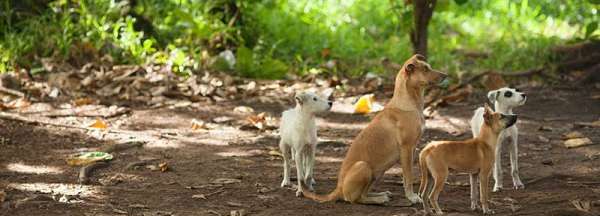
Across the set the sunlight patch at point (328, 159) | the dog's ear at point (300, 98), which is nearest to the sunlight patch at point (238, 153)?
the sunlight patch at point (328, 159)

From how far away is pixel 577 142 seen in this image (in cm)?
911

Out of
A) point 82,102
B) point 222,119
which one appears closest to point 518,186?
point 222,119

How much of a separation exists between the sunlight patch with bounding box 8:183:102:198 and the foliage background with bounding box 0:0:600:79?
4.69 metres

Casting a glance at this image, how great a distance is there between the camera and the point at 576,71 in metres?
12.7

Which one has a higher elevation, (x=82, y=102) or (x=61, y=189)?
(x=82, y=102)

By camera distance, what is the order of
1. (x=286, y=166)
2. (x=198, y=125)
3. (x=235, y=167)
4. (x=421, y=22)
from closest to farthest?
(x=286, y=166) < (x=235, y=167) < (x=198, y=125) < (x=421, y=22)

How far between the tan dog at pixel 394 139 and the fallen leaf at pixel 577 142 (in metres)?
2.36

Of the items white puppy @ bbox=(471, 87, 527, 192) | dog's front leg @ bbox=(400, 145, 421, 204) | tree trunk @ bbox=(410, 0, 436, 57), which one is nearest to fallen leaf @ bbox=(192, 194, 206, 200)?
dog's front leg @ bbox=(400, 145, 421, 204)

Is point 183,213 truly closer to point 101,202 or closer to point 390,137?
point 101,202

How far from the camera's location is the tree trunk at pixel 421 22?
454 inches

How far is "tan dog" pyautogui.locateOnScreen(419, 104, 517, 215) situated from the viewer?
659cm

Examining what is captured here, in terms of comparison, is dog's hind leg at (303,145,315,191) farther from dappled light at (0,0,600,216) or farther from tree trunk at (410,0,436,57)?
tree trunk at (410,0,436,57)

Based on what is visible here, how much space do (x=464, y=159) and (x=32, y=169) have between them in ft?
→ 12.2

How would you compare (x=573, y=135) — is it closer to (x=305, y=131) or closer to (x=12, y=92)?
(x=305, y=131)
